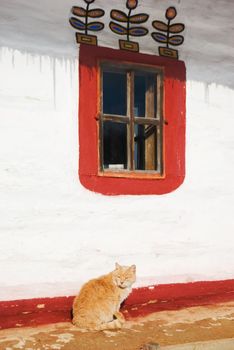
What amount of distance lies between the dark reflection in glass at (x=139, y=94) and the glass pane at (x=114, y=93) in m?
0.18

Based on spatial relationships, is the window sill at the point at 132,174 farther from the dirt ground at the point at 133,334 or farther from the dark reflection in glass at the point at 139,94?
the dirt ground at the point at 133,334

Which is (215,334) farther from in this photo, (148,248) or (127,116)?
(127,116)

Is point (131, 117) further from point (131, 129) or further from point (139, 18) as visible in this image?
point (139, 18)

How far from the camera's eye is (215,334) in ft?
14.6

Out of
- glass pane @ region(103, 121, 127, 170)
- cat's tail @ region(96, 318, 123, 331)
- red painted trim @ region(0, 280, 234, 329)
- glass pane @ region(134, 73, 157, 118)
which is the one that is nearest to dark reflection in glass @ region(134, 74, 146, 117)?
glass pane @ region(134, 73, 157, 118)

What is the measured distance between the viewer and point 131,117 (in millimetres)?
5250

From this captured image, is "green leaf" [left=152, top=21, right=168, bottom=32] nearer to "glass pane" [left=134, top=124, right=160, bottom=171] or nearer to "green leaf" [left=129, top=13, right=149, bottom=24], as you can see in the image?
"green leaf" [left=129, top=13, right=149, bottom=24]

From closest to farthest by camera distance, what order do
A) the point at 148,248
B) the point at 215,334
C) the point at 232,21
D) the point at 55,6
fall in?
the point at 215,334, the point at 55,6, the point at 148,248, the point at 232,21

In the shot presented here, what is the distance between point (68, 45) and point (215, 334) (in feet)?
10.3

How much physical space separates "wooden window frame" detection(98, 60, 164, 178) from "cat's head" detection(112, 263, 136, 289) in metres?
0.98

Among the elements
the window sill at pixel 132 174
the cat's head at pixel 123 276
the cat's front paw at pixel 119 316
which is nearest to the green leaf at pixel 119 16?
the window sill at pixel 132 174

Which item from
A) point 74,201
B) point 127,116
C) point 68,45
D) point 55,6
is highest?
point 55,6

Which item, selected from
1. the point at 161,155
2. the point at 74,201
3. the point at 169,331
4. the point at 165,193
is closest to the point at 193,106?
the point at 161,155

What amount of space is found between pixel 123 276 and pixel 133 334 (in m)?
0.57
